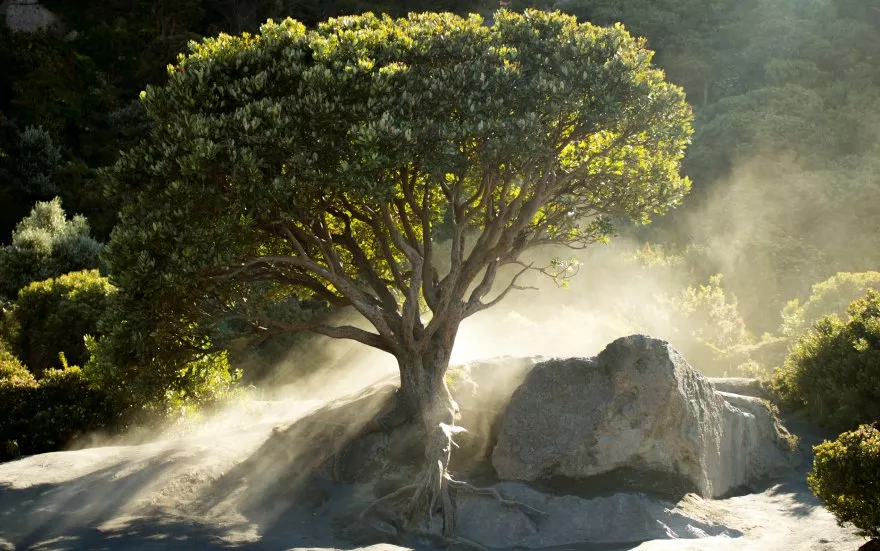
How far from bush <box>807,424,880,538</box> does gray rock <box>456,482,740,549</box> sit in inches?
145

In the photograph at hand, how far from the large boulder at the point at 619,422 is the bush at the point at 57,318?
1699 cm

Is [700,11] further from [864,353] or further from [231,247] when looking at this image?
[231,247]

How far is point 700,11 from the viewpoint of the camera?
218 feet

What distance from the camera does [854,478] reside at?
12914mm

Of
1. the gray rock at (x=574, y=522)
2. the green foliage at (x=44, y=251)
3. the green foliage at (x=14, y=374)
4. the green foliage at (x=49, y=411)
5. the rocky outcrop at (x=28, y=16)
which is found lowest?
the gray rock at (x=574, y=522)

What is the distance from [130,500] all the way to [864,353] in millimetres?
19983

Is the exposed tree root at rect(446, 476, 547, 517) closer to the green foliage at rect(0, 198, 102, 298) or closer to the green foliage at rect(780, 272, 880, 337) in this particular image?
the green foliage at rect(780, 272, 880, 337)

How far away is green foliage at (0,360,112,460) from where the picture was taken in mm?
23453

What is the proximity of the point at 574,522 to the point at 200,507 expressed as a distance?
8580mm

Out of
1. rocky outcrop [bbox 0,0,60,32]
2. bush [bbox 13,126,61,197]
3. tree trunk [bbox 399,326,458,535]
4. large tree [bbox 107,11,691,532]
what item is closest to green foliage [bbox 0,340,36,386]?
large tree [bbox 107,11,691,532]

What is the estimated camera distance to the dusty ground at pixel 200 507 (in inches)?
629

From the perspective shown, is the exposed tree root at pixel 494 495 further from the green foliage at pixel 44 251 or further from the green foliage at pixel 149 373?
the green foliage at pixel 44 251

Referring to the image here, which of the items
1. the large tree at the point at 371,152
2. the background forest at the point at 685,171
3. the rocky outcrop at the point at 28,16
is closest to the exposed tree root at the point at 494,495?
the large tree at the point at 371,152

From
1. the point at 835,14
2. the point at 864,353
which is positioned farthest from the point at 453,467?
the point at 835,14
